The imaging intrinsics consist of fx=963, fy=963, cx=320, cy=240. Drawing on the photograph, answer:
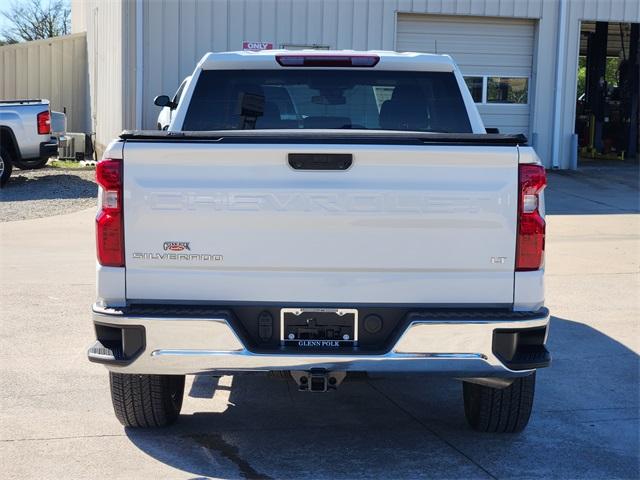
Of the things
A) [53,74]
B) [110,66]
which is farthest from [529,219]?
[53,74]

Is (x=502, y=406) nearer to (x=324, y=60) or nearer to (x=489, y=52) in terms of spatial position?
(x=324, y=60)

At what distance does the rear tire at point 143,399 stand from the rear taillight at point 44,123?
12.5 metres

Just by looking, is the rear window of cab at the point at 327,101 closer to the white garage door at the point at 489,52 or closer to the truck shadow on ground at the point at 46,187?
the truck shadow on ground at the point at 46,187

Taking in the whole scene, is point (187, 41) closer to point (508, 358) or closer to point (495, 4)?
point (495, 4)

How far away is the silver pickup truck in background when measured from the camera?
16484 mm

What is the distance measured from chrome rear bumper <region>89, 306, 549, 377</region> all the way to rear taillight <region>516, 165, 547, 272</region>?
0.27m

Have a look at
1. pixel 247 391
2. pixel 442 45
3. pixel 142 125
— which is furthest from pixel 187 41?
pixel 247 391

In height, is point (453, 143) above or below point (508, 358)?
above

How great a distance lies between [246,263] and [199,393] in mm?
1917

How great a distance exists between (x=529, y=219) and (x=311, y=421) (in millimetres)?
1875

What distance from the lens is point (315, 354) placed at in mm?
4309

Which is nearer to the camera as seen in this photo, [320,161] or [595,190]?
[320,161]

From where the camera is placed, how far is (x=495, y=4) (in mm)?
18891

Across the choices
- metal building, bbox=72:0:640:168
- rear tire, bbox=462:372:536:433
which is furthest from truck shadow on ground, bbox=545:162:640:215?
rear tire, bbox=462:372:536:433
